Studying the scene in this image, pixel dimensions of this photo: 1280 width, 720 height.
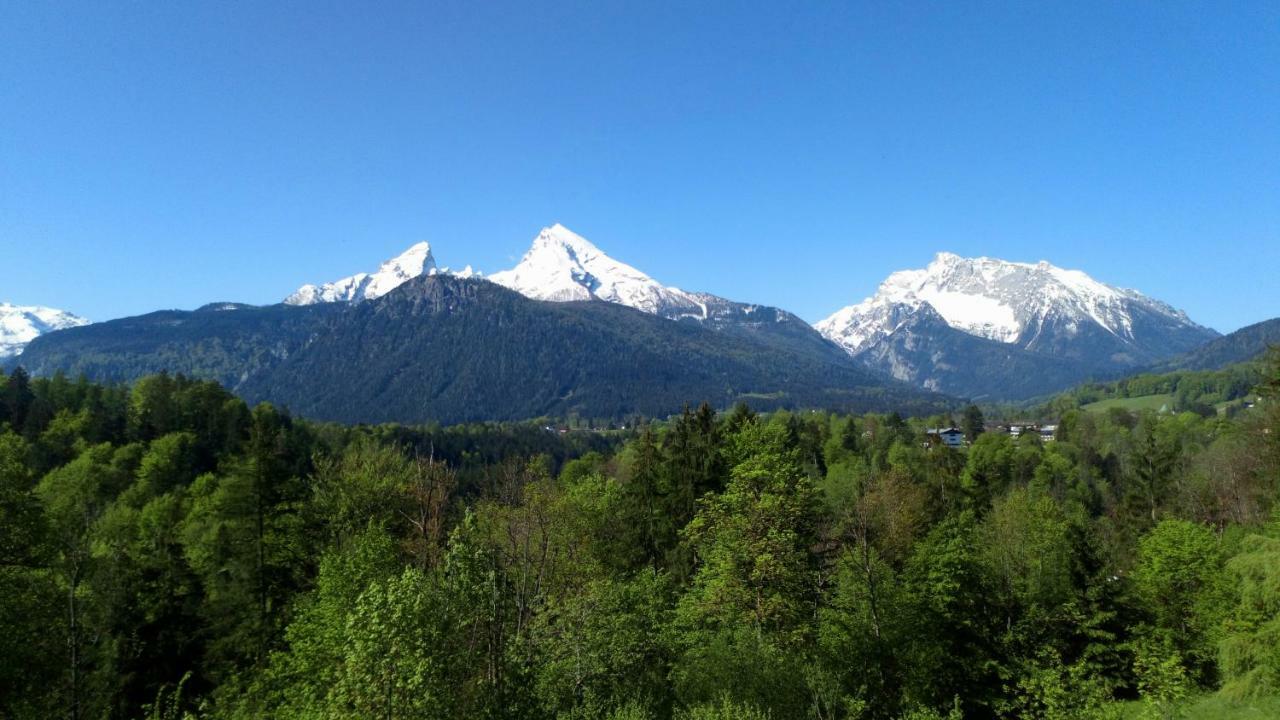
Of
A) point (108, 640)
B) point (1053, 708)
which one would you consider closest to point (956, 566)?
point (1053, 708)

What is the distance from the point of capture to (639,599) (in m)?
31.4

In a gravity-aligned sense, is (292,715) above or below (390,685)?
below

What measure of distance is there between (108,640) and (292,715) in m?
A: 22.1

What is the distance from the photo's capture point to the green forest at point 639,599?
20.9 metres

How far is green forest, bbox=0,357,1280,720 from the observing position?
2091 centimetres

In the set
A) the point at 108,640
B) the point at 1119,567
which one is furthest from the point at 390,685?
the point at 1119,567

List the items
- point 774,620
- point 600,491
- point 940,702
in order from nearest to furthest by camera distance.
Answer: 1. point 774,620
2. point 940,702
3. point 600,491

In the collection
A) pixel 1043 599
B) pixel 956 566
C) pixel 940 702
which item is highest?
pixel 956 566

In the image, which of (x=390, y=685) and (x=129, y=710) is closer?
(x=390, y=685)

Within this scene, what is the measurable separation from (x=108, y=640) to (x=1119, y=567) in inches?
2874

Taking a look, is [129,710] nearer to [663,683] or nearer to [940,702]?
[663,683]

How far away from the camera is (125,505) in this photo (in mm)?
64375

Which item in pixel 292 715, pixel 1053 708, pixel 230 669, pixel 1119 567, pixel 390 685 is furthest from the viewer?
pixel 1119 567

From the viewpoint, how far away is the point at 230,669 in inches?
1219
